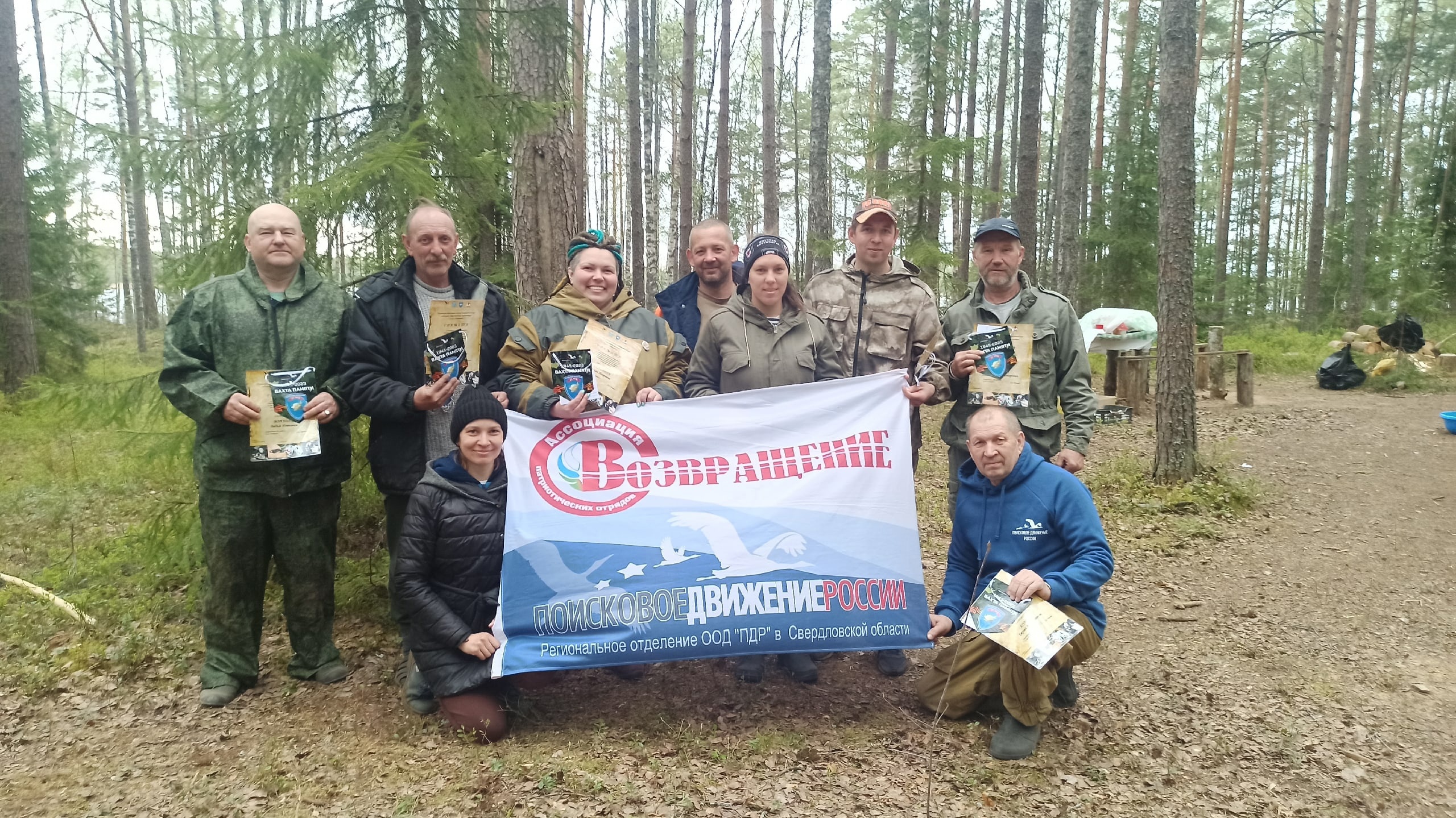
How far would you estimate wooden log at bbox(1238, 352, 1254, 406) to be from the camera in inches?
515

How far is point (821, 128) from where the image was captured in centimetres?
1470

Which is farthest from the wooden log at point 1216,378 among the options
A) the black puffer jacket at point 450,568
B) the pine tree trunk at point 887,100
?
the black puffer jacket at point 450,568

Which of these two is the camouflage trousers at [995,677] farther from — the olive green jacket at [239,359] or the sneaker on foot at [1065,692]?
the olive green jacket at [239,359]

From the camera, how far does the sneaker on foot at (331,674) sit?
433cm

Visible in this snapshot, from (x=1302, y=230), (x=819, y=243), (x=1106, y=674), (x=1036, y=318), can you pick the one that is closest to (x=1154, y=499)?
(x=1106, y=674)

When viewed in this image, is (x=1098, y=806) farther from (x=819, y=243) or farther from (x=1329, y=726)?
(x=819, y=243)

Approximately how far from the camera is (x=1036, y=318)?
4.24m

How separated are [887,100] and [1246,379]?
38.9ft

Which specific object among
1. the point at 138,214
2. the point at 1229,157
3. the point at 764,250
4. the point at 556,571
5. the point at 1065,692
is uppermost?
the point at 1229,157

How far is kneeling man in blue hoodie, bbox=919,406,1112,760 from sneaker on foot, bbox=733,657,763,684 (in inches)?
32.9

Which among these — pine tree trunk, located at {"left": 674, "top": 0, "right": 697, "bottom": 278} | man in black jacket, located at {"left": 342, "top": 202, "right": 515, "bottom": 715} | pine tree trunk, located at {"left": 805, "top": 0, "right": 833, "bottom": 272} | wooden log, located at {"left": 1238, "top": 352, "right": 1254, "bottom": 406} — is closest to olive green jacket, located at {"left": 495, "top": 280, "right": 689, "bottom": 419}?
man in black jacket, located at {"left": 342, "top": 202, "right": 515, "bottom": 715}

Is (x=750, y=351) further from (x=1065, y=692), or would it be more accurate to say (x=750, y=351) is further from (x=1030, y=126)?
(x=1030, y=126)

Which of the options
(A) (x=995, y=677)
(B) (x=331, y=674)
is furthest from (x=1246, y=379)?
(B) (x=331, y=674)

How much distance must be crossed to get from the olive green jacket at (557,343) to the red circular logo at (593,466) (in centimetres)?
16
